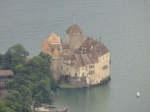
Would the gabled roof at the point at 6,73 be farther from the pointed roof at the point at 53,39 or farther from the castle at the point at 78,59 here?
the pointed roof at the point at 53,39

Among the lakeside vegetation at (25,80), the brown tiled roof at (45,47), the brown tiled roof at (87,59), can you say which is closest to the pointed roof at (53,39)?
the brown tiled roof at (45,47)

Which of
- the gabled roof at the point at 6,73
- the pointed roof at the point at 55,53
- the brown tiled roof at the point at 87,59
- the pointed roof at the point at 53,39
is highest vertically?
the pointed roof at the point at 53,39

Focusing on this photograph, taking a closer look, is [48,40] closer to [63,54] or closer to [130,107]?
[63,54]

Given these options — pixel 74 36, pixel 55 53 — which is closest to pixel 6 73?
pixel 55 53

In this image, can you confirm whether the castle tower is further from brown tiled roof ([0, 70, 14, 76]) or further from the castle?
brown tiled roof ([0, 70, 14, 76])

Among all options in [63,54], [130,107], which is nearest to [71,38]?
[63,54]

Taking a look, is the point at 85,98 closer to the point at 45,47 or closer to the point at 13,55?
the point at 45,47
